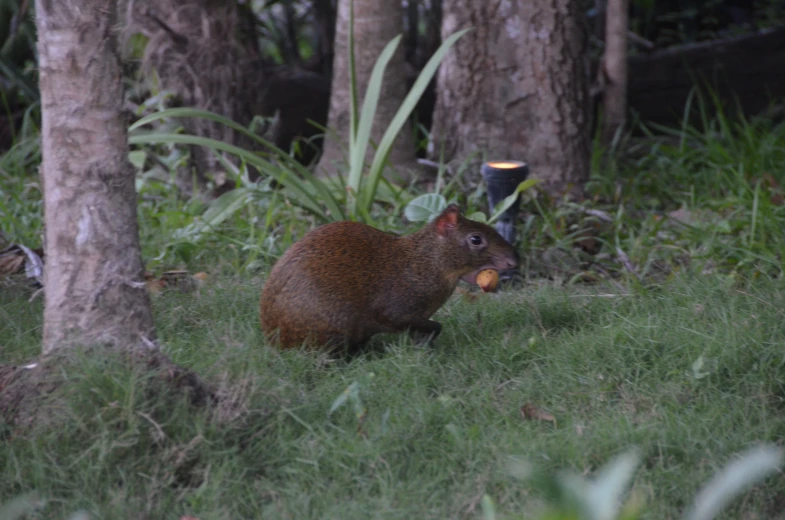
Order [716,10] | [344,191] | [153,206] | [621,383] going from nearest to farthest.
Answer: [621,383] → [344,191] → [153,206] → [716,10]

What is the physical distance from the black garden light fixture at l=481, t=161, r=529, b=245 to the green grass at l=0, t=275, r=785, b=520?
0.98 meters

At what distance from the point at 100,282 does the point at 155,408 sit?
1.52ft

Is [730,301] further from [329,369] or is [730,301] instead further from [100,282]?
[100,282]

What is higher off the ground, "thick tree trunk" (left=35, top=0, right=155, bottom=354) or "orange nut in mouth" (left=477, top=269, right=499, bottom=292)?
"thick tree trunk" (left=35, top=0, right=155, bottom=354)

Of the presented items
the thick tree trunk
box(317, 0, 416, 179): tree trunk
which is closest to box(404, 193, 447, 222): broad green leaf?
box(317, 0, 416, 179): tree trunk

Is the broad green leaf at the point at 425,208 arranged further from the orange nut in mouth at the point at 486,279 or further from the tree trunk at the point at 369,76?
the tree trunk at the point at 369,76

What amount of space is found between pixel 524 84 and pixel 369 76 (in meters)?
0.97

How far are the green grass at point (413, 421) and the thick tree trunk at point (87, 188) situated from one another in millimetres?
207

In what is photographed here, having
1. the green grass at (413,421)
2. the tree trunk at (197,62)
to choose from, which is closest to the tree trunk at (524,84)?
the tree trunk at (197,62)

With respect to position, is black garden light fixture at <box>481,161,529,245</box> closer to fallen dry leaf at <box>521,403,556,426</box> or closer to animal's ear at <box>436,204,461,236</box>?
animal's ear at <box>436,204,461,236</box>

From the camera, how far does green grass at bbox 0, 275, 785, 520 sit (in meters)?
2.72

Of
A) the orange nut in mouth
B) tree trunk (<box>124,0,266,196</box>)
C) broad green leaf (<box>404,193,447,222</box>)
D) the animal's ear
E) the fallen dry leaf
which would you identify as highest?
tree trunk (<box>124,0,266,196</box>)

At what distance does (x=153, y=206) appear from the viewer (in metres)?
5.72

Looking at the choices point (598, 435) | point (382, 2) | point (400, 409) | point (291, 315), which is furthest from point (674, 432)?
point (382, 2)
